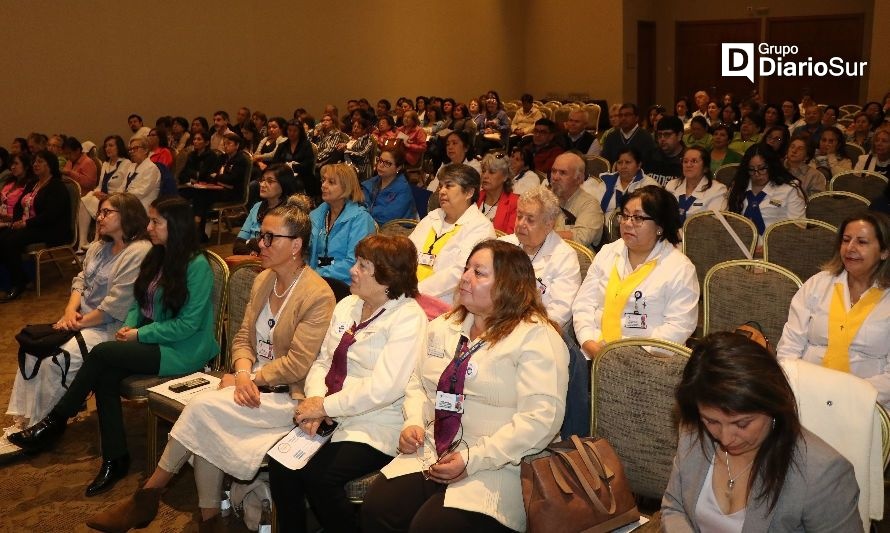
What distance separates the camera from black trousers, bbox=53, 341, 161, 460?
3797mm

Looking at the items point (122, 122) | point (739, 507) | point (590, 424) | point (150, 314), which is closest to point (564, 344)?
point (590, 424)

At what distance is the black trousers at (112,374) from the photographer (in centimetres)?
380

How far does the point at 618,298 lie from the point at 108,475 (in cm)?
240

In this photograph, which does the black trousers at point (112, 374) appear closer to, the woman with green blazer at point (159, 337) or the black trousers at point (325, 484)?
the woman with green blazer at point (159, 337)

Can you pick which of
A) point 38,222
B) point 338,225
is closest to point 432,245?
point 338,225

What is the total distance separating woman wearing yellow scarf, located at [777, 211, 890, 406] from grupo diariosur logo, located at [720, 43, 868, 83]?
60.3 ft

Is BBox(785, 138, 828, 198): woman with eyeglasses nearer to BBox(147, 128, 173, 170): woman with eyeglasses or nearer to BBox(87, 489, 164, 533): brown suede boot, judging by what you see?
BBox(87, 489, 164, 533): brown suede boot

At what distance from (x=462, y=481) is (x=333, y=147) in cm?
813

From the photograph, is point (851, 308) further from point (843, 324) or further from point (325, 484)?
point (325, 484)

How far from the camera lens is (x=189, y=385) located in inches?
144

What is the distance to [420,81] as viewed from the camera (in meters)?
18.5

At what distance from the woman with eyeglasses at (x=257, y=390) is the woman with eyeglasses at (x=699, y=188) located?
3.27 meters

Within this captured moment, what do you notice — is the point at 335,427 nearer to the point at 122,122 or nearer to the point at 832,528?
the point at 832,528

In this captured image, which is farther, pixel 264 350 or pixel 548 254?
pixel 548 254
